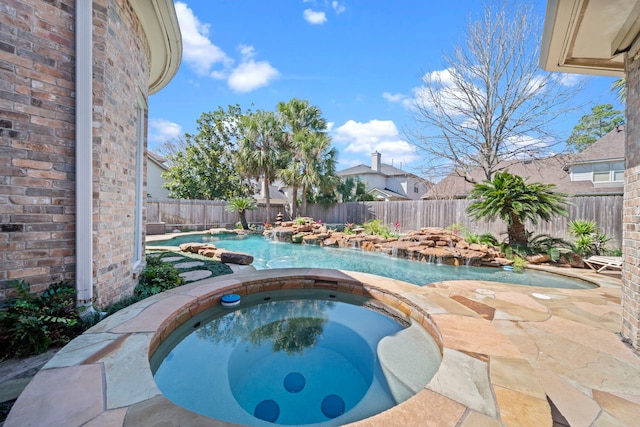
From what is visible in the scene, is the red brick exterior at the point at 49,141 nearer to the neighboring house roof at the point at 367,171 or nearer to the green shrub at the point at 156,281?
the green shrub at the point at 156,281

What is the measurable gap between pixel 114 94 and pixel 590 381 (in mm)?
4702

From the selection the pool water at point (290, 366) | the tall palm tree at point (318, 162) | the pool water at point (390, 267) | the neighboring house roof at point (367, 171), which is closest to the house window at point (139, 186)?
the pool water at point (290, 366)

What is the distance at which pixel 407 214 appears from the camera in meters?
13.0

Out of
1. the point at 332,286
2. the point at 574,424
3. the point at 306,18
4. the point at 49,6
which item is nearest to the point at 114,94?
the point at 49,6

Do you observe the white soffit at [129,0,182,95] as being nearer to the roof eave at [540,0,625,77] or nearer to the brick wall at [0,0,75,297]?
the brick wall at [0,0,75,297]

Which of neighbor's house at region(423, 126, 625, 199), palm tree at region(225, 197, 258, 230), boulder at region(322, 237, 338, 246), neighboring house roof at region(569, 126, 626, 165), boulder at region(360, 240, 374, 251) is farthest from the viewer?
palm tree at region(225, 197, 258, 230)

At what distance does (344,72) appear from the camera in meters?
11.0

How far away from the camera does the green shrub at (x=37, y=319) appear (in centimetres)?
190

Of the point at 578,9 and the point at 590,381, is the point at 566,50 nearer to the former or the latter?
the point at 578,9

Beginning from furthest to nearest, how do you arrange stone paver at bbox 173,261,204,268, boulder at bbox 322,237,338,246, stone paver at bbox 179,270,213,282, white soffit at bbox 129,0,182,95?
boulder at bbox 322,237,338,246 < stone paver at bbox 173,261,204,268 < stone paver at bbox 179,270,213,282 < white soffit at bbox 129,0,182,95

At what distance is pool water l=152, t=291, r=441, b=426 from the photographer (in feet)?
5.81

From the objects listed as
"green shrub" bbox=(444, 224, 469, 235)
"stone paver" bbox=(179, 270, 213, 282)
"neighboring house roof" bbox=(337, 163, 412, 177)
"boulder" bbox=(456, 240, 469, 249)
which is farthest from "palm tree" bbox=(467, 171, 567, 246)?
"neighboring house roof" bbox=(337, 163, 412, 177)

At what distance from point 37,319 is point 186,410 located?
162 cm

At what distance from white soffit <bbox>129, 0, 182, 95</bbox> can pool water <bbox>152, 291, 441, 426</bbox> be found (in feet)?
12.1
